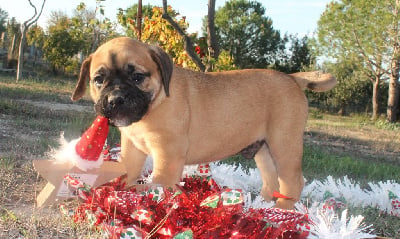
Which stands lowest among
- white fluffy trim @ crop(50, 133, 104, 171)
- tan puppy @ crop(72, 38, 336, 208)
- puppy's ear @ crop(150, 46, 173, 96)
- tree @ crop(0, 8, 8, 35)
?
white fluffy trim @ crop(50, 133, 104, 171)

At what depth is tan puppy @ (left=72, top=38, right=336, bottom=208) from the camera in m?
3.12

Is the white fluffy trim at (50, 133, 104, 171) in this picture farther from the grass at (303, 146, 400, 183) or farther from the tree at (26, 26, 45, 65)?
the tree at (26, 26, 45, 65)

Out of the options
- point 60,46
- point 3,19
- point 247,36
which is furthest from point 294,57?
point 3,19

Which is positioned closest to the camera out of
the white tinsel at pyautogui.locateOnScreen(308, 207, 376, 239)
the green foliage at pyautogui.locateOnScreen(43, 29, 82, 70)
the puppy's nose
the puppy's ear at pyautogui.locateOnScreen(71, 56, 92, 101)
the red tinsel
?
the red tinsel

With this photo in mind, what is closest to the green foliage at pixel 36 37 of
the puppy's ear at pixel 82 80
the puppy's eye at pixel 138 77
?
the puppy's ear at pixel 82 80

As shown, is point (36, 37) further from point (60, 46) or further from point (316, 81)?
point (316, 81)

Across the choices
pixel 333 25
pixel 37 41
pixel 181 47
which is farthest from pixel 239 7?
pixel 181 47

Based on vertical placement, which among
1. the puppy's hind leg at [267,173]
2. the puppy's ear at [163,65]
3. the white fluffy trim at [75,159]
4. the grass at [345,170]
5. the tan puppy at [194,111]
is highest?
the puppy's ear at [163,65]

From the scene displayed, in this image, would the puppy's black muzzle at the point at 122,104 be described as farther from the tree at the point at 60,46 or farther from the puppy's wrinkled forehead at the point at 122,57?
the tree at the point at 60,46

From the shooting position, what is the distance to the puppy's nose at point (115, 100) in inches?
113

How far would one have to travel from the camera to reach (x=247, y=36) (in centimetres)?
3047

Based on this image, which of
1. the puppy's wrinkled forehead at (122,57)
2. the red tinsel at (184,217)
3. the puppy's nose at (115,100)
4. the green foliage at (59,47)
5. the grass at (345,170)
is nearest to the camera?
the red tinsel at (184,217)

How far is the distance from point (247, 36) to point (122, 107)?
28442 mm

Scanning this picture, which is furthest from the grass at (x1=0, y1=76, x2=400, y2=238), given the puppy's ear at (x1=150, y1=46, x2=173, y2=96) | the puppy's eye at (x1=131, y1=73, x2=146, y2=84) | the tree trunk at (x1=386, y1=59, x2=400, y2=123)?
the tree trunk at (x1=386, y1=59, x2=400, y2=123)
